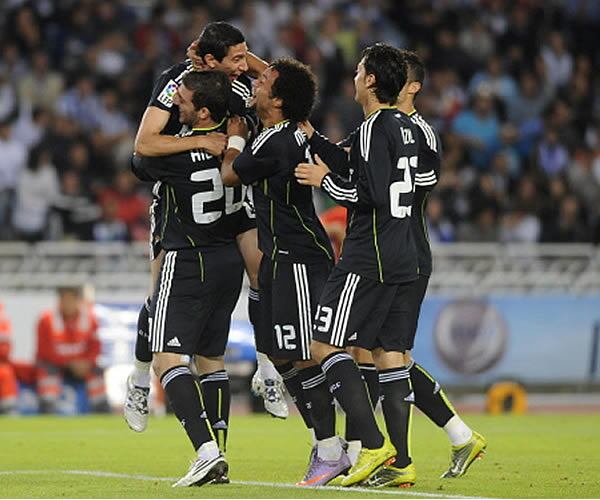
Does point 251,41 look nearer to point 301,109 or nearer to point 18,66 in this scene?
point 18,66

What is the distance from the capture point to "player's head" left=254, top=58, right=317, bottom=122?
8562mm

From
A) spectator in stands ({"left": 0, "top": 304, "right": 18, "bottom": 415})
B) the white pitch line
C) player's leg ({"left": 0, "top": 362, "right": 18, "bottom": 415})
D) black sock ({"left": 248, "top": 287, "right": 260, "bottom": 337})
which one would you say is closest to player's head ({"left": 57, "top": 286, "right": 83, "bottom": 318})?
spectator in stands ({"left": 0, "top": 304, "right": 18, "bottom": 415})

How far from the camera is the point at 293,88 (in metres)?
8.57

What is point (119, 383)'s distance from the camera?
16750mm

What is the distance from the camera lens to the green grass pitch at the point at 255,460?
810 cm

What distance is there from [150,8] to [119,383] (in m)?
7.24

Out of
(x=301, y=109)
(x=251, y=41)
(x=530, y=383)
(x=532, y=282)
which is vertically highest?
(x=251, y=41)

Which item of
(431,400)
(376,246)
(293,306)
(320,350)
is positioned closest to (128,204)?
(431,400)

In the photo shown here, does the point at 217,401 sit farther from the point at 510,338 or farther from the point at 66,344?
the point at 510,338

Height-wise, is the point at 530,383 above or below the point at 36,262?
below

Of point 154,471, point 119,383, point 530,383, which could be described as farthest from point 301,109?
point 530,383

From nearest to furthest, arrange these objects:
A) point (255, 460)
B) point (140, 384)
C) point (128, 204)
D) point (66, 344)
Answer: point (140, 384), point (255, 460), point (66, 344), point (128, 204)

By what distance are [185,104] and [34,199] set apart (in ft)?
31.7

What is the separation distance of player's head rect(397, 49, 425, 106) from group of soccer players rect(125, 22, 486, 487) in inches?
0.5
